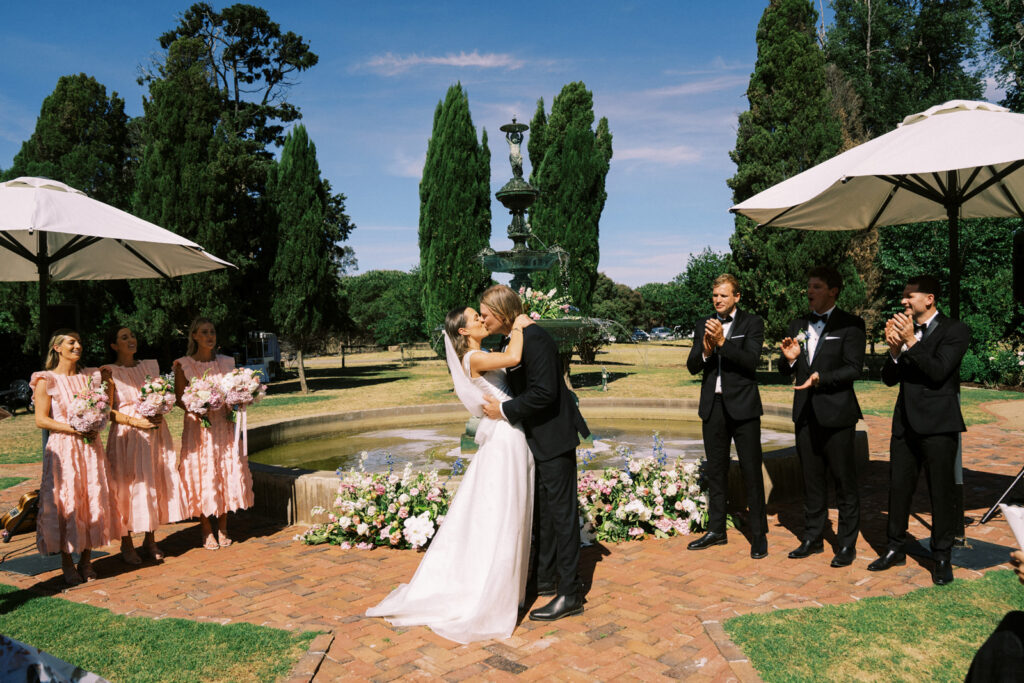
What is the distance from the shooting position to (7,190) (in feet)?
16.9

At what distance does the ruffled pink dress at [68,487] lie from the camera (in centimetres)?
504

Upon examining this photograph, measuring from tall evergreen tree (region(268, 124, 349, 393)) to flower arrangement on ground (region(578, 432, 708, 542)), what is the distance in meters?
19.5

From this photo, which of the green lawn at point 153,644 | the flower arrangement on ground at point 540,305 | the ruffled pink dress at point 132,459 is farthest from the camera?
the flower arrangement on ground at point 540,305

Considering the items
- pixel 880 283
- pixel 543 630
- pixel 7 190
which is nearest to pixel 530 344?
pixel 543 630

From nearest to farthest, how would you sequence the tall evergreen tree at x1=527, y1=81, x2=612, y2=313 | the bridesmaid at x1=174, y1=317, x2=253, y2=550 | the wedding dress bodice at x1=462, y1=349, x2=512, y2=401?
the wedding dress bodice at x1=462, y1=349, x2=512, y2=401 < the bridesmaid at x1=174, y1=317, x2=253, y2=550 < the tall evergreen tree at x1=527, y1=81, x2=612, y2=313

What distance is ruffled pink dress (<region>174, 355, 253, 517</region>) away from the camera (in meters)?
5.79

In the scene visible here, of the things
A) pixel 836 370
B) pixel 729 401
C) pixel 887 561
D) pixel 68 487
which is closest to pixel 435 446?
pixel 68 487

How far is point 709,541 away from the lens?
A: 5508mm

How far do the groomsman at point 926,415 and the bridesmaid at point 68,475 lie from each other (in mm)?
5979

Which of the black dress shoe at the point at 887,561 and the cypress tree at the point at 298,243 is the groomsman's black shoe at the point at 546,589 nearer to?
the black dress shoe at the point at 887,561

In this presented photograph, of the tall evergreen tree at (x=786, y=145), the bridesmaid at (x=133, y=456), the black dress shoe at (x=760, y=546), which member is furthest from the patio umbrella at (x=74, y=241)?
the tall evergreen tree at (x=786, y=145)

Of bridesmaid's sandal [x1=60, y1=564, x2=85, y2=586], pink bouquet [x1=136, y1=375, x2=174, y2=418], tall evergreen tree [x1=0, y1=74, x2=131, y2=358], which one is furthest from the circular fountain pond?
tall evergreen tree [x1=0, y1=74, x2=131, y2=358]

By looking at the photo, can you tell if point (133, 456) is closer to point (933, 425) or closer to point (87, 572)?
point (87, 572)

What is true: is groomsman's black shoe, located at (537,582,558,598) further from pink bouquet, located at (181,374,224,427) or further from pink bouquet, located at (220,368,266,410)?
pink bouquet, located at (181,374,224,427)
